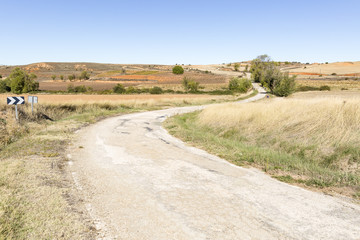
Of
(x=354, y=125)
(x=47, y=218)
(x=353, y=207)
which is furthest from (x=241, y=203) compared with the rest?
(x=354, y=125)

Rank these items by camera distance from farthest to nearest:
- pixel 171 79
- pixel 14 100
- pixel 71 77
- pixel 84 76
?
pixel 84 76 → pixel 71 77 → pixel 171 79 → pixel 14 100

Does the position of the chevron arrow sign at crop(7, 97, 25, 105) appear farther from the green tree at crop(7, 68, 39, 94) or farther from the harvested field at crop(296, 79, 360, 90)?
the harvested field at crop(296, 79, 360, 90)

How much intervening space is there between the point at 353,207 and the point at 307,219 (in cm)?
114

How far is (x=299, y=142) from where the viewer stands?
9219 millimetres

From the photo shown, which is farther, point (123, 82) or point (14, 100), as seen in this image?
point (123, 82)

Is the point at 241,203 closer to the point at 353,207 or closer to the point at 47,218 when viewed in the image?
the point at 353,207

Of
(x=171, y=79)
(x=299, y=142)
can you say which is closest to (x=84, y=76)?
(x=171, y=79)

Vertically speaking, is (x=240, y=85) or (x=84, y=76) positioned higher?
(x=84, y=76)

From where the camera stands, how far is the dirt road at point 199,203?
12.6 feet

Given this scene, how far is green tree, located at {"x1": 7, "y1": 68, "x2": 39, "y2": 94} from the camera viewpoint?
2291 inches

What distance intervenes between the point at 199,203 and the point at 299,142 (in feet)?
19.4

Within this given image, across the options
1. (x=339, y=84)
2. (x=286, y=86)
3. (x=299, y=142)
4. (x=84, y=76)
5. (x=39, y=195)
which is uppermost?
(x=84, y=76)

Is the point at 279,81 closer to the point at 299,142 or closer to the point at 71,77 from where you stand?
the point at 299,142

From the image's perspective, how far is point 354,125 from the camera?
9164 mm
